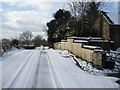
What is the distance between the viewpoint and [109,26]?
4028 centimetres

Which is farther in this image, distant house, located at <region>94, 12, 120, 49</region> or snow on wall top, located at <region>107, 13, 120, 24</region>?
snow on wall top, located at <region>107, 13, 120, 24</region>

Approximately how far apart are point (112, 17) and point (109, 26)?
10.8ft

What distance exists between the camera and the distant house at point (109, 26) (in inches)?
1564

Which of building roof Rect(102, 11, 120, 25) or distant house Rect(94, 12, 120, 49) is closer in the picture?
distant house Rect(94, 12, 120, 49)

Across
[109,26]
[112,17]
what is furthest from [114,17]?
[109,26]

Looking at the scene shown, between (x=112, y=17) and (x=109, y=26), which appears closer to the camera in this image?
(x=109, y=26)

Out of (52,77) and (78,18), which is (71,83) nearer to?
(52,77)

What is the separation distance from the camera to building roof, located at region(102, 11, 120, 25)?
40.9 m

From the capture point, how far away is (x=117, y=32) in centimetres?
3978

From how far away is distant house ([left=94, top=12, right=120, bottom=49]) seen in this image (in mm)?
39719

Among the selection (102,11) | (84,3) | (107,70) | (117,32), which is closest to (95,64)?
(107,70)

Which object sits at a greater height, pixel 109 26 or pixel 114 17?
pixel 114 17

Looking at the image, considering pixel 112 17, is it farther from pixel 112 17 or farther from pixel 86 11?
pixel 86 11

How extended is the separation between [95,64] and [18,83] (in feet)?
28.5
